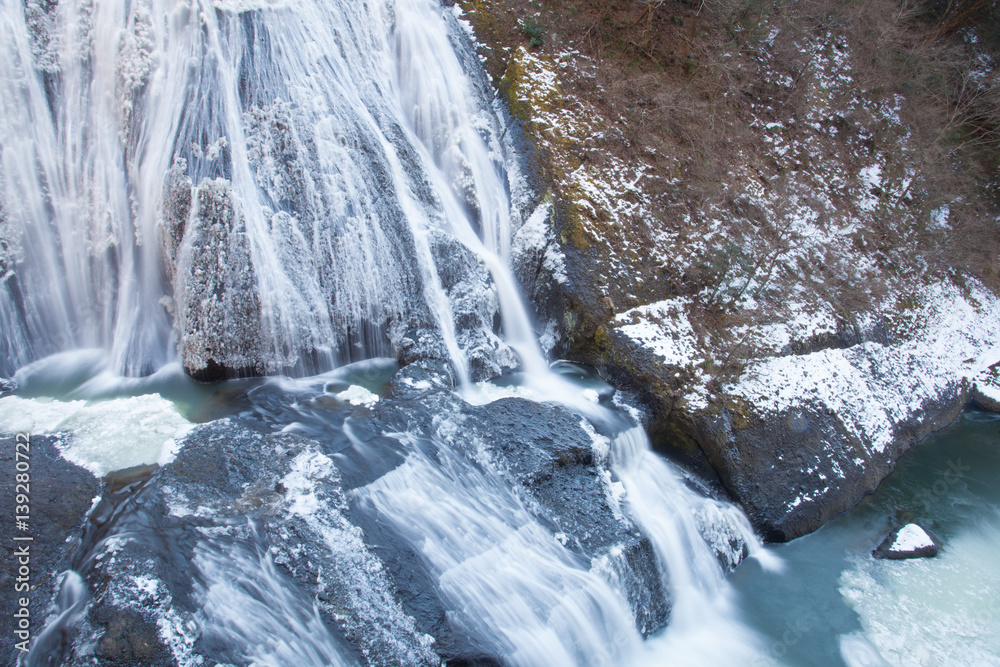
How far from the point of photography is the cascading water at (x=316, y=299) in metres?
5.02

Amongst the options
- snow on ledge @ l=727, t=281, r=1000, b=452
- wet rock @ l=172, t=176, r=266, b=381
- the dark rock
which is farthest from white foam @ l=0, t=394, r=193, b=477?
snow on ledge @ l=727, t=281, r=1000, b=452

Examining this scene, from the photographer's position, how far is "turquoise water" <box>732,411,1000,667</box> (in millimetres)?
5781

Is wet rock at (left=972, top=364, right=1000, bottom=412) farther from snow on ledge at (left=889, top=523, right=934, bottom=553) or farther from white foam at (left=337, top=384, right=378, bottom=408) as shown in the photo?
white foam at (left=337, top=384, right=378, bottom=408)

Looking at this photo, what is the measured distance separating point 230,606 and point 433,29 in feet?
29.5

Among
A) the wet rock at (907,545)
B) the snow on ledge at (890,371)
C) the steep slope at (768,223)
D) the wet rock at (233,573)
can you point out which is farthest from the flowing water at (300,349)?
the snow on ledge at (890,371)

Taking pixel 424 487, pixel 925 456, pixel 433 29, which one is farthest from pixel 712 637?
pixel 433 29

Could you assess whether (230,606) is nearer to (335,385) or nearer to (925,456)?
(335,385)

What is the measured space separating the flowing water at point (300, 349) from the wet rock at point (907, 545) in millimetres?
406

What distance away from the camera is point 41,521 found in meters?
4.46

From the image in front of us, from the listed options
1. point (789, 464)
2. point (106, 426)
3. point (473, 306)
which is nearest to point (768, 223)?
point (789, 464)

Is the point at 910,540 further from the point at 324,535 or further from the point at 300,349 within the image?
the point at 300,349

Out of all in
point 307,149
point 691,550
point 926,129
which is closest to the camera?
point 691,550

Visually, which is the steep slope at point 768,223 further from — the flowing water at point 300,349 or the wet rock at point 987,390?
the flowing water at point 300,349

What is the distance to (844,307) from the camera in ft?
31.4
